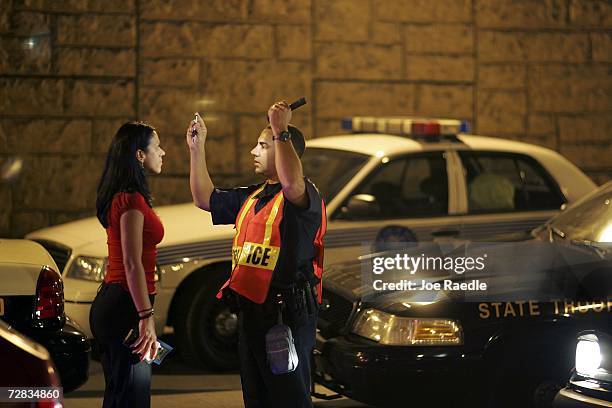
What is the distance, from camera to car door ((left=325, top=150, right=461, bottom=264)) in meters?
9.94

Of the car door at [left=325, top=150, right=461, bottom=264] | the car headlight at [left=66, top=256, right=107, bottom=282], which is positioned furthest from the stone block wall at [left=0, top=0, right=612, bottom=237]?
the car headlight at [left=66, top=256, right=107, bottom=282]

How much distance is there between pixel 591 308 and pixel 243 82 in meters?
7.06

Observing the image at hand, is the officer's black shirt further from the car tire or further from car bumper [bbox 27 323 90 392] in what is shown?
the car tire

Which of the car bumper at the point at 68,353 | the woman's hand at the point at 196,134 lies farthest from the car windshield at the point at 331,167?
the woman's hand at the point at 196,134

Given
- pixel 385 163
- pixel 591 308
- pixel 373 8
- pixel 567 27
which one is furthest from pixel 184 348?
pixel 567 27

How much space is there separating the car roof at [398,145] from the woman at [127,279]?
4117mm

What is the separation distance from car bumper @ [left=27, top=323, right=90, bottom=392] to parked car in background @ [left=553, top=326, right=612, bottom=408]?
2.32 m

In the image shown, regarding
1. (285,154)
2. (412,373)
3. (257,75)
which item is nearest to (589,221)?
(412,373)

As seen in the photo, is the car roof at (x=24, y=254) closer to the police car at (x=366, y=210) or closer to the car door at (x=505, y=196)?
the police car at (x=366, y=210)

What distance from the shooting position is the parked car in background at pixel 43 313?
7.06 meters

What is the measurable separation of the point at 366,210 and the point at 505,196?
1.18 metres

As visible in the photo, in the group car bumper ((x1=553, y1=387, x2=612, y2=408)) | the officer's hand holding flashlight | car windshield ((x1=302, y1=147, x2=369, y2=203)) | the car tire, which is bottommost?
the car tire

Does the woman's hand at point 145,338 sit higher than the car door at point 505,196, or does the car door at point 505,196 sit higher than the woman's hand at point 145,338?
the car door at point 505,196

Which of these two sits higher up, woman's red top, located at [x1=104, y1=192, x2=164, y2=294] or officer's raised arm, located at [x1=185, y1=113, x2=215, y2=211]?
officer's raised arm, located at [x1=185, y1=113, x2=215, y2=211]
